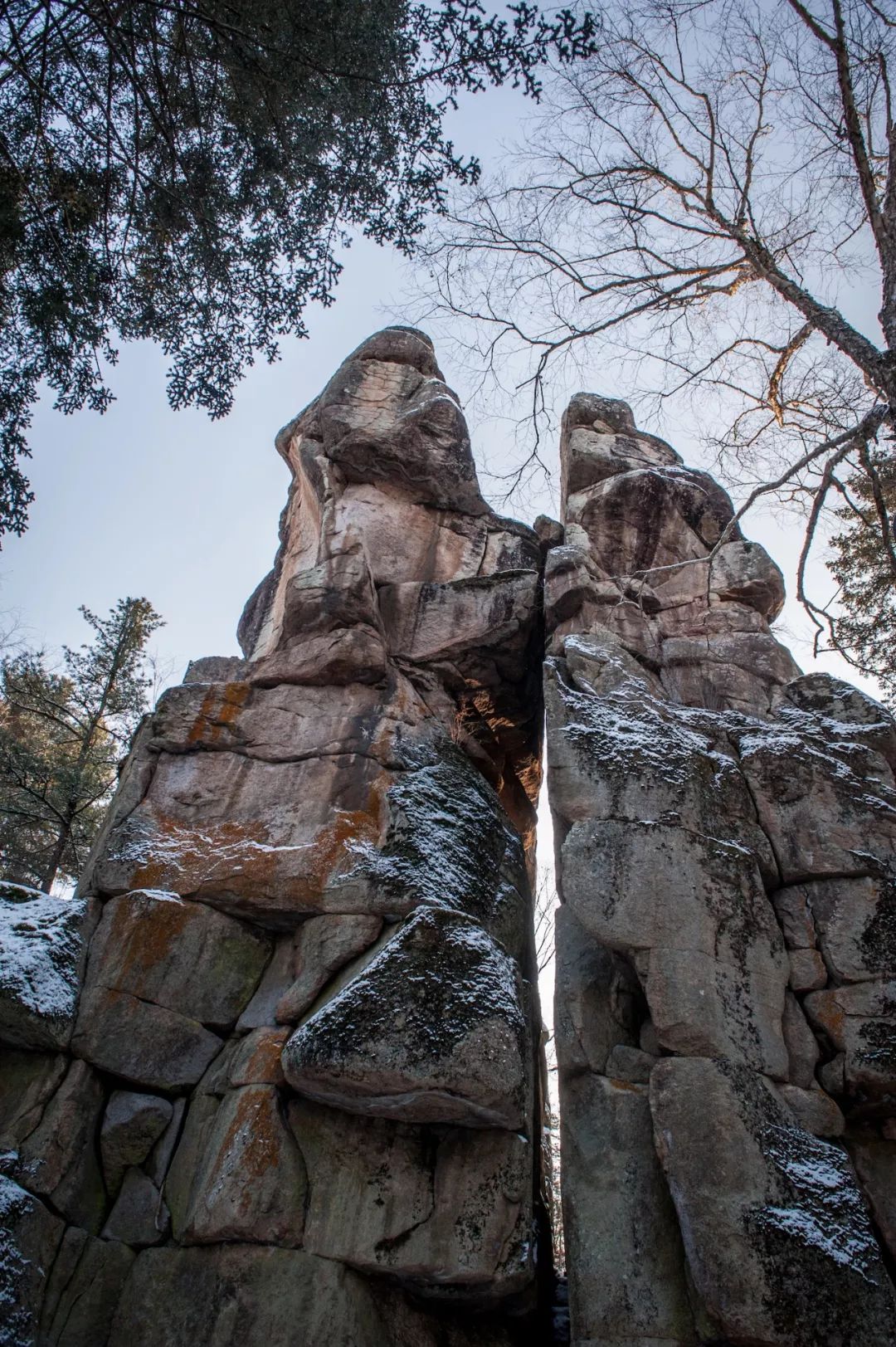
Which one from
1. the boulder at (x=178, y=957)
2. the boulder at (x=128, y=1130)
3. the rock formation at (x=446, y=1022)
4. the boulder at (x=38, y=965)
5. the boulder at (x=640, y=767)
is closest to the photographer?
the rock formation at (x=446, y=1022)

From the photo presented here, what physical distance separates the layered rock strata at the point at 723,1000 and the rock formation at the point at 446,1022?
3cm

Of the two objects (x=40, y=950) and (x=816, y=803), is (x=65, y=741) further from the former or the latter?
(x=816, y=803)

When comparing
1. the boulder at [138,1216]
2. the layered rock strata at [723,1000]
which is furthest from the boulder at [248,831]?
the boulder at [138,1216]

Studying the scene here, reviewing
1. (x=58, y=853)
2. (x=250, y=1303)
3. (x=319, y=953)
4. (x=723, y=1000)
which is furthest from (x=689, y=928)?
(x=58, y=853)

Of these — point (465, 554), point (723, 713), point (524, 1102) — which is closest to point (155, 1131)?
point (524, 1102)

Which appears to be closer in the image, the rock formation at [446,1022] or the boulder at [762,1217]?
the boulder at [762,1217]

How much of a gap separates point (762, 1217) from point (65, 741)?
14631 mm

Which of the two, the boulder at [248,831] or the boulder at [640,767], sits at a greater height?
the boulder at [640,767]

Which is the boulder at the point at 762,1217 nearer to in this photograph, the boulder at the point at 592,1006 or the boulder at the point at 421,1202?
the boulder at the point at 592,1006

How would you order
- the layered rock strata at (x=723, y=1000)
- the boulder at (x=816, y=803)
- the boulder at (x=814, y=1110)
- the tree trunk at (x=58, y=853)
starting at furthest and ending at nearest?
the tree trunk at (x=58, y=853)
the boulder at (x=816, y=803)
the boulder at (x=814, y=1110)
the layered rock strata at (x=723, y=1000)

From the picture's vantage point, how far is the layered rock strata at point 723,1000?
6312 mm

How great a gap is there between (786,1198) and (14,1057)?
22.8 ft

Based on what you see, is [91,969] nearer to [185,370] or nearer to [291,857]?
[291,857]

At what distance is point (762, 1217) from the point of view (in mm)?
6273
